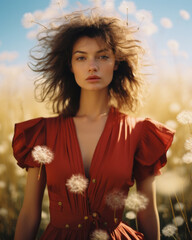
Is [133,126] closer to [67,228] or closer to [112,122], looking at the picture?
[112,122]

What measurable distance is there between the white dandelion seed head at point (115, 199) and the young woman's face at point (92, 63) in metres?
0.62

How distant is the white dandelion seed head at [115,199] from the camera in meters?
1.55

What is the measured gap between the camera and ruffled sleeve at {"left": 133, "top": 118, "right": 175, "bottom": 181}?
1709 millimetres

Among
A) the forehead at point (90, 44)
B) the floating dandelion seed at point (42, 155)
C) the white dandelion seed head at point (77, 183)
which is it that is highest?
the forehead at point (90, 44)

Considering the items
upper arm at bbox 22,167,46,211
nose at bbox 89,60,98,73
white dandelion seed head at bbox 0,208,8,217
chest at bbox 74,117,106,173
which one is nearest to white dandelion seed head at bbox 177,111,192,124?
Result: chest at bbox 74,117,106,173

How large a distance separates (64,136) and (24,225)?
0.57 meters

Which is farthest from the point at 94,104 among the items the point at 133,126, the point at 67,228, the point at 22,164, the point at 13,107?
the point at 13,107

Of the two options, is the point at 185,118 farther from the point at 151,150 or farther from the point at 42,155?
the point at 42,155

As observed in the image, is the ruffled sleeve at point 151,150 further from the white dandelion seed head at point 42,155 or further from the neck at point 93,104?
the white dandelion seed head at point 42,155

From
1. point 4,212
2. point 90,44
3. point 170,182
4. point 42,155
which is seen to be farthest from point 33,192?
point 170,182

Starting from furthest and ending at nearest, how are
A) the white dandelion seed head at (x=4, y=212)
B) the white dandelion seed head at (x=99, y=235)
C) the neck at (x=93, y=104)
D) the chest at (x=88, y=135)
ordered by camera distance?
the white dandelion seed head at (x=4, y=212) < the neck at (x=93, y=104) < the chest at (x=88, y=135) < the white dandelion seed head at (x=99, y=235)

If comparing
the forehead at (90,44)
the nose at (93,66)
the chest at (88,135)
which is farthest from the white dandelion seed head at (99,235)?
the forehead at (90,44)

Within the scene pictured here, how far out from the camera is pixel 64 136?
70.1 inches

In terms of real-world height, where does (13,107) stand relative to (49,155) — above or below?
above
